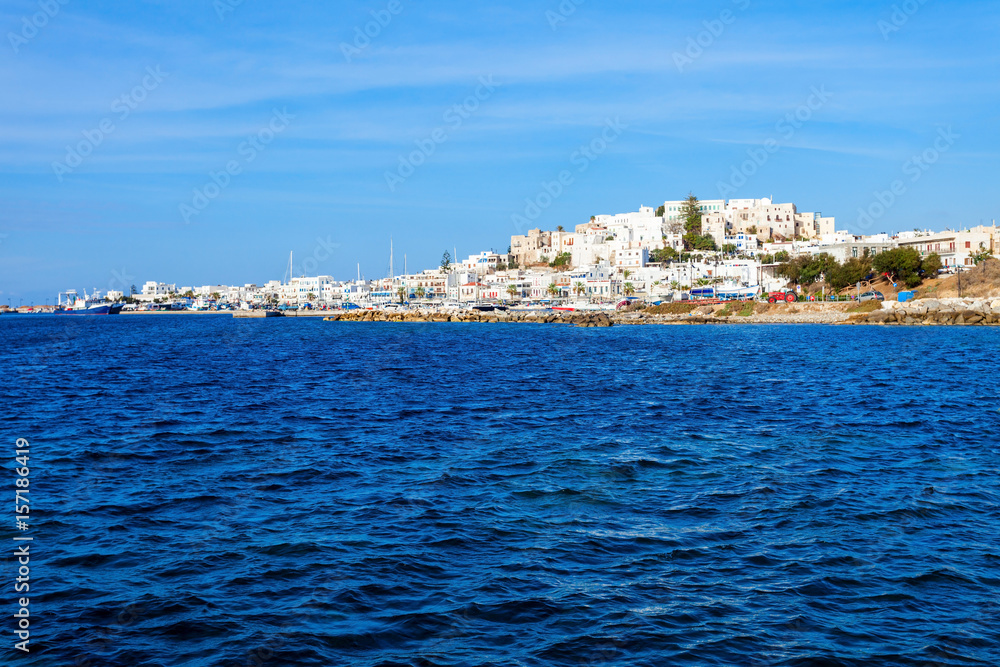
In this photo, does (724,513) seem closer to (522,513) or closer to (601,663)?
(522,513)

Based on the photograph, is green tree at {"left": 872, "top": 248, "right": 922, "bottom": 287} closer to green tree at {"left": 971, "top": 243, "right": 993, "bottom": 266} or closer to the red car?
the red car

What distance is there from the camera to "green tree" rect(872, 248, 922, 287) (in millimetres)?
95006

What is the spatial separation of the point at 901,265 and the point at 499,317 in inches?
2012

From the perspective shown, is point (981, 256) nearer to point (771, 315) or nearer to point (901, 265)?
point (901, 265)

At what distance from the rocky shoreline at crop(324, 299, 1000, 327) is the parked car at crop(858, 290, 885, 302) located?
265cm

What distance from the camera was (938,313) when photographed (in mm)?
73625

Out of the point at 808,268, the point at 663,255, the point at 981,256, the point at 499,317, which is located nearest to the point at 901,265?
the point at 981,256

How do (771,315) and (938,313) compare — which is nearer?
(938,313)

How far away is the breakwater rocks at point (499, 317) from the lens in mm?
94000

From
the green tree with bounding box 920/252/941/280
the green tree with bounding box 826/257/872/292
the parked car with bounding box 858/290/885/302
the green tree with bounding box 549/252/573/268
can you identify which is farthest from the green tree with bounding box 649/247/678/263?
the parked car with bounding box 858/290/885/302

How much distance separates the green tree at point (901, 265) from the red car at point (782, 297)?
34.3 ft

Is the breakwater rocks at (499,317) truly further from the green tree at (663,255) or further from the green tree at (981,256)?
the green tree at (981,256)

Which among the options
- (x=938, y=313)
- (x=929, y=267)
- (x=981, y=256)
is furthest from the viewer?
(x=981, y=256)

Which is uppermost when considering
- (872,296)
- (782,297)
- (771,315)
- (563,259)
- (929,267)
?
(563,259)
